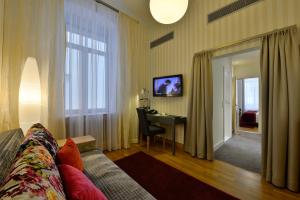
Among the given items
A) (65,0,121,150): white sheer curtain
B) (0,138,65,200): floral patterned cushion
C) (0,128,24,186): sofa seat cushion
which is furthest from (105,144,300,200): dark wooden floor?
(0,138,65,200): floral patterned cushion

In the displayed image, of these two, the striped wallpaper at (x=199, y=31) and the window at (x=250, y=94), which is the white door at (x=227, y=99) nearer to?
the striped wallpaper at (x=199, y=31)

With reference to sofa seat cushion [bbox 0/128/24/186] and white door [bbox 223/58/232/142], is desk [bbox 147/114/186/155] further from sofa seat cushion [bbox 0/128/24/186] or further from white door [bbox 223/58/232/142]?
sofa seat cushion [bbox 0/128/24/186]

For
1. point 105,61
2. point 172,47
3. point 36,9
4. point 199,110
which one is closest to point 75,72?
point 105,61

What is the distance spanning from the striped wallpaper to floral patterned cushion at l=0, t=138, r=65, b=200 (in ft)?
9.70

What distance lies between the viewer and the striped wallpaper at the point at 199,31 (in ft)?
7.07

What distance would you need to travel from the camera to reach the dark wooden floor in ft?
6.29

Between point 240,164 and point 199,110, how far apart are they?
118 centimetres

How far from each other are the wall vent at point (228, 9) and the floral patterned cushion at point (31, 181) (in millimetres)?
3200

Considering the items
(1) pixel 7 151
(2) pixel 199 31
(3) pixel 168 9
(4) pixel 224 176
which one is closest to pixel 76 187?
(1) pixel 7 151

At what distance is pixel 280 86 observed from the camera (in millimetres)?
2047

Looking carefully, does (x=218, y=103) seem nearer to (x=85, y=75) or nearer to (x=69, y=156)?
(x=85, y=75)

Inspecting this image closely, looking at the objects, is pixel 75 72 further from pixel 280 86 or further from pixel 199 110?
pixel 280 86

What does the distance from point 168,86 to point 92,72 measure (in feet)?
5.74

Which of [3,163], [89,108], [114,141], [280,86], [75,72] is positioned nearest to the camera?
[3,163]
